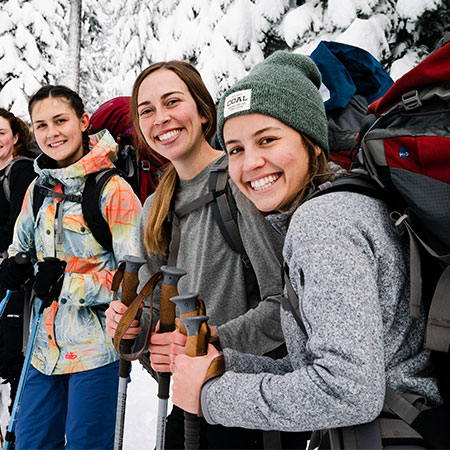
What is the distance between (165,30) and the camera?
37.9ft

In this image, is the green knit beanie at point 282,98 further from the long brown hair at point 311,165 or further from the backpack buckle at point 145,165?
the backpack buckle at point 145,165

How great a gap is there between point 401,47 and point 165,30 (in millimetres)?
6547

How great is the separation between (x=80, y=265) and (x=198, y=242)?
1.16 m

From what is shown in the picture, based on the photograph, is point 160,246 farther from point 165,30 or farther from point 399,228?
point 165,30

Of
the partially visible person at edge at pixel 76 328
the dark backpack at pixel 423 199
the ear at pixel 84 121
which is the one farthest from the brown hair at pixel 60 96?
the dark backpack at pixel 423 199

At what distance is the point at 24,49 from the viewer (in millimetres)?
14492

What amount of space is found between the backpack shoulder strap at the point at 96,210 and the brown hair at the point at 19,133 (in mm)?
2070

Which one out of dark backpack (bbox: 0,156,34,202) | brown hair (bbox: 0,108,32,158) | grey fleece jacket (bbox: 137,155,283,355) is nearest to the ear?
dark backpack (bbox: 0,156,34,202)

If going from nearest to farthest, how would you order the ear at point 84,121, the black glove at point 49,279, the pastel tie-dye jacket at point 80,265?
the black glove at point 49,279 < the pastel tie-dye jacket at point 80,265 < the ear at point 84,121

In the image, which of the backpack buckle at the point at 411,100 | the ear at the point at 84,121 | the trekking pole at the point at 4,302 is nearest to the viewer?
the backpack buckle at the point at 411,100

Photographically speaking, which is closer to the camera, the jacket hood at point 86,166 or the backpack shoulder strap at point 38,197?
the jacket hood at point 86,166

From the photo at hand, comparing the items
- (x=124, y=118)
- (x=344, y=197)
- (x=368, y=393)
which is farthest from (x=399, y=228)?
(x=124, y=118)

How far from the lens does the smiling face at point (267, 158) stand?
5.32 ft

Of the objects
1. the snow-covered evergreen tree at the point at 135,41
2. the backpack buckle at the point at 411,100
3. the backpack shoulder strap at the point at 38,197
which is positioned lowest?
the backpack shoulder strap at the point at 38,197
